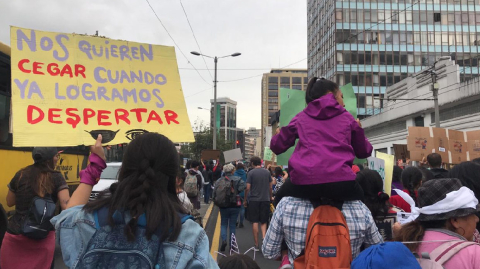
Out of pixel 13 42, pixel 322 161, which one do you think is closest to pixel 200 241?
pixel 322 161

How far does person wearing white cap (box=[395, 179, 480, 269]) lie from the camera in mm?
1946

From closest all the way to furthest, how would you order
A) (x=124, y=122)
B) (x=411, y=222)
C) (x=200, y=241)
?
1. (x=200, y=241)
2. (x=411, y=222)
3. (x=124, y=122)

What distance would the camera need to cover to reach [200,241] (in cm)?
164

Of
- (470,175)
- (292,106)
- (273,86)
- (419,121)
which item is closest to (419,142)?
(292,106)

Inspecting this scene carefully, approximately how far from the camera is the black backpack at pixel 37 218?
3.46m

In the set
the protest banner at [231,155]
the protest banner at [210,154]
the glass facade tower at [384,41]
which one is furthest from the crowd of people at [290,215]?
the glass facade tower at [384,41]

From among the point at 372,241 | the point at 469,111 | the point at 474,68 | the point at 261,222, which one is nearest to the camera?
the point at 372,241

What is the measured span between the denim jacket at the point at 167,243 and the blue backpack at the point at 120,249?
0.10 feet

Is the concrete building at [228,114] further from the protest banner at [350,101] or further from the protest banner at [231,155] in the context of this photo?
the protest banner at [350,101]

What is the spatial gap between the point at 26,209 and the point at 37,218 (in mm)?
166

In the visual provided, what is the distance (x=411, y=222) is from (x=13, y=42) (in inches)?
116

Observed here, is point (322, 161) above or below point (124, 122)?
below

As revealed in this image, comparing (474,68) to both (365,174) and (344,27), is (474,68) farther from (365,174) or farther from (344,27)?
(365,174)

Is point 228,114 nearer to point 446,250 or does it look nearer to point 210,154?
point 210,154
